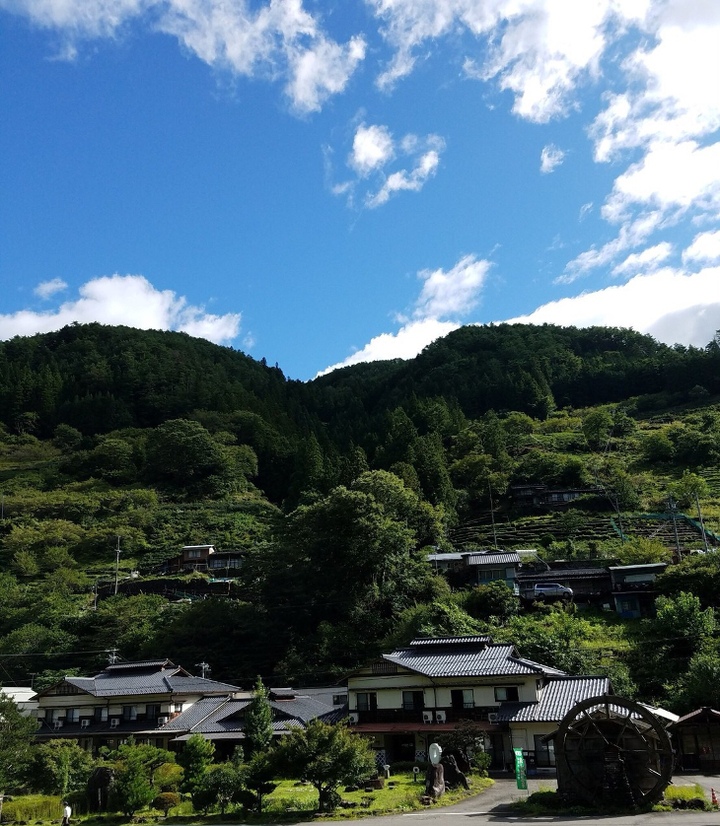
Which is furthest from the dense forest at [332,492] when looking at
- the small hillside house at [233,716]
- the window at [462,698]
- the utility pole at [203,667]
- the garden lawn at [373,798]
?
the garden lawn at [373,798]

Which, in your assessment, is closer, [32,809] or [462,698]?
[32,809]

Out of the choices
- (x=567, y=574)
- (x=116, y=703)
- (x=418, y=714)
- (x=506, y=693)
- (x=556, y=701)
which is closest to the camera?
(x=556, y=701)

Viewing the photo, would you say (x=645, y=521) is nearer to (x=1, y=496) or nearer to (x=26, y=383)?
(x=1, y=496)

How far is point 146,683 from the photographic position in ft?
136

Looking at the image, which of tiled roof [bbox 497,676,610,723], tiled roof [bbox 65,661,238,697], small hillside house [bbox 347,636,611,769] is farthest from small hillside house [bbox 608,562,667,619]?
tiled roof [bbox 65,661,238,697]

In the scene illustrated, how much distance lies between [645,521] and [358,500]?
37.0 metres

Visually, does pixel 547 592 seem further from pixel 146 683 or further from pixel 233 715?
pixel 146 683

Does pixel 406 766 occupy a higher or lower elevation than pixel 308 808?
lower

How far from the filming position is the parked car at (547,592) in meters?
53.2

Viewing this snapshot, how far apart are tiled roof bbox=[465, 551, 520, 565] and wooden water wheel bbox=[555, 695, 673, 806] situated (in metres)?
36.0

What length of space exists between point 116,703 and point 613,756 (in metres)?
31.8

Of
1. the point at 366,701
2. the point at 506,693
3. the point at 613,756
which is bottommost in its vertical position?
the point at 366,701

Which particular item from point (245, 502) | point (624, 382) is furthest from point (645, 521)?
point (624, 382)

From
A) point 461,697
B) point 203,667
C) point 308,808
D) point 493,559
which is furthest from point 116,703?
point 493,559
